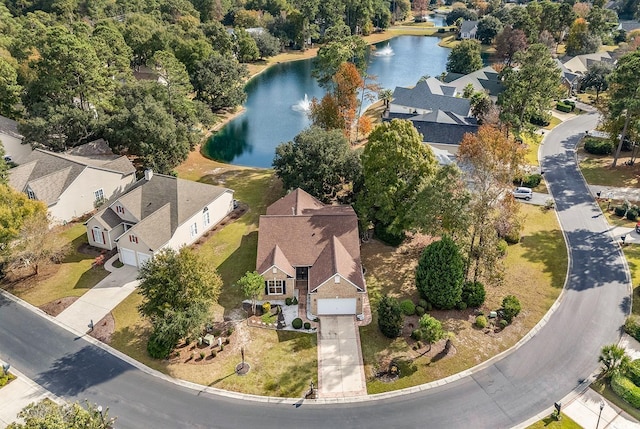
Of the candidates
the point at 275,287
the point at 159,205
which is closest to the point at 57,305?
the point at 159,205

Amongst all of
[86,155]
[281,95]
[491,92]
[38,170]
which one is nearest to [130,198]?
[38,170]

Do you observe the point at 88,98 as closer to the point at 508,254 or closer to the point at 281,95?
the point at 281,95

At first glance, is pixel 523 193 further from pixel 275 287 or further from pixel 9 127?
pixel 9 127

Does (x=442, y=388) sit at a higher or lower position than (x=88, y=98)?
lower

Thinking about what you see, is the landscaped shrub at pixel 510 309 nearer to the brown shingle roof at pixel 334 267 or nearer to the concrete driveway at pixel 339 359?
the brown shingle roof at pixel 334 267

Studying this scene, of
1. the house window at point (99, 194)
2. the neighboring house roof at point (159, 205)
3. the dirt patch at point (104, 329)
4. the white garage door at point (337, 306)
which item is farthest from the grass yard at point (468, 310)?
the house window at point (99, 194)

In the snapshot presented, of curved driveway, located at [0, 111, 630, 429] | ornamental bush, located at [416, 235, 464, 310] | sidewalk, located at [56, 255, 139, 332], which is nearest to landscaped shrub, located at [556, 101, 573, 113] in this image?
curved driveway, located at [0, 111, 630, 429]

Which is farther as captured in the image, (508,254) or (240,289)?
(508,254)
